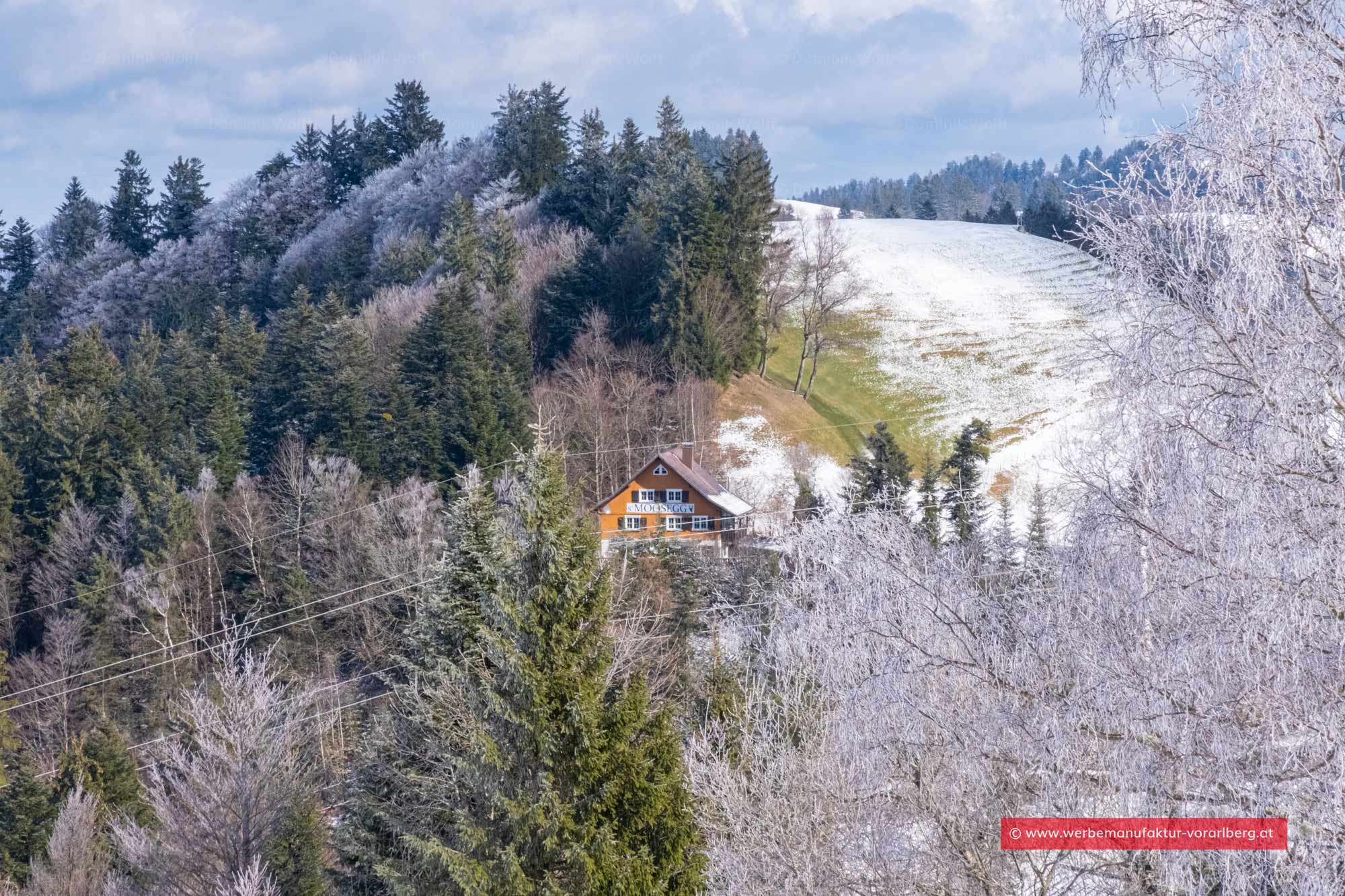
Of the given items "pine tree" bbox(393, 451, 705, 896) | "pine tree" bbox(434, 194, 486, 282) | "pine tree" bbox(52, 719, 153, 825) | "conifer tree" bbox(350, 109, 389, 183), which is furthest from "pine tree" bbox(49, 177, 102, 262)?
"pine tree" bbox(393, 451, 705, 896)

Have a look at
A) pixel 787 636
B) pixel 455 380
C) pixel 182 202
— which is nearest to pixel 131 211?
pixel 182 202

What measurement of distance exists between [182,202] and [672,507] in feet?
230

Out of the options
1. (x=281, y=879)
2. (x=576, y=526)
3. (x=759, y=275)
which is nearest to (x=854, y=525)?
(x=576, y=526)

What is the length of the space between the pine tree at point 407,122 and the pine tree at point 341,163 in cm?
324

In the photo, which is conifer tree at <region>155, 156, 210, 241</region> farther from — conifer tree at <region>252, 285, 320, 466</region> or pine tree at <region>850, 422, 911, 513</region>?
pine tree at <region>850, 422, 911, 513</region>

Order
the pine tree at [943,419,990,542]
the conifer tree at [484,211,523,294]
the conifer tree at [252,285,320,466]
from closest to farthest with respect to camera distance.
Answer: the pine tree at [943,419,990,542] < the conifer tree at [252,285,320,466] < the conifer tree at [484,211,523,294]

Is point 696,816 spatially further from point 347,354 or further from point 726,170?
point 726,170

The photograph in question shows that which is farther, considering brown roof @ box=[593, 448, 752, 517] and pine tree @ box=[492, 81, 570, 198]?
pine tree @ box=[492, 81, 570, 198]

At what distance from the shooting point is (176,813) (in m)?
19.9

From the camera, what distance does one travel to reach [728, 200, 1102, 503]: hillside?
184ft

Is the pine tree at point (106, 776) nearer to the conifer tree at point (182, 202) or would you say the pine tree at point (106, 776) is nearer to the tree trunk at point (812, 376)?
the tree trunk at point (812, 376)

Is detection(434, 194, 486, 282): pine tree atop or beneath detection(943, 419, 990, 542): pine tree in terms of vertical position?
atop

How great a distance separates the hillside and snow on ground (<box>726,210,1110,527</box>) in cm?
12

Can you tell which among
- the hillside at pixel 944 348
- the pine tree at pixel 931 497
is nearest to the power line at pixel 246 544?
the pine tree at pixel 931 497
